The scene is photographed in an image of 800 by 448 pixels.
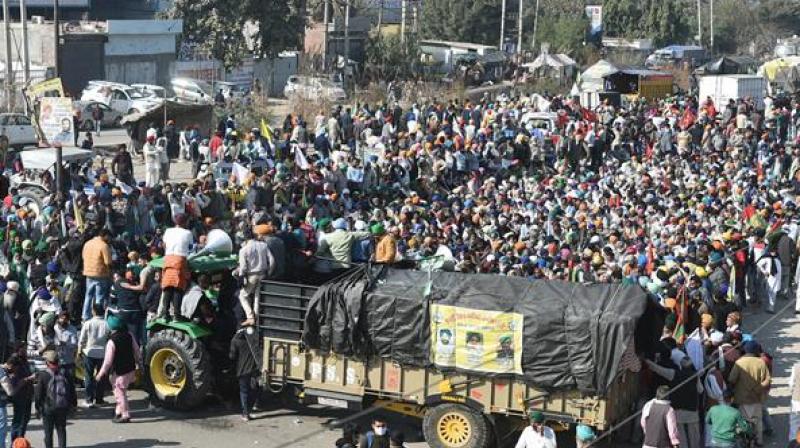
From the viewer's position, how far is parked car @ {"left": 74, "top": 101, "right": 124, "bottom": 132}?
41.5 meters

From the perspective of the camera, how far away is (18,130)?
36.7m

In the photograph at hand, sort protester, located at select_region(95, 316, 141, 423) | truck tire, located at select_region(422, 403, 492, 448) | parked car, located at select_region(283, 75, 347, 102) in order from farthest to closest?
parked car, located at select_region(283, 75, 347, 102) < protester, located at select_region(95, 316, 141, 423) < truck tire, located at select_region(422, 403, 492, 448)

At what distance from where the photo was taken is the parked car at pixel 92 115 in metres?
41.5

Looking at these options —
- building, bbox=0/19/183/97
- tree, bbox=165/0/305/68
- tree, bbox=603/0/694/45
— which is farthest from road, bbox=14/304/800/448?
tree, bbox=603/0/694/45

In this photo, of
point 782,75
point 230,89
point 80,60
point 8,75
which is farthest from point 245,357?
point 782,75

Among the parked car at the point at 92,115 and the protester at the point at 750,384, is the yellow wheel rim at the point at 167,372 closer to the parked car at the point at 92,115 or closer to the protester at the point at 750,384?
the protester at the point at 750,384

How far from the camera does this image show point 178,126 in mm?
34719

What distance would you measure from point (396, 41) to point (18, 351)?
51210mm

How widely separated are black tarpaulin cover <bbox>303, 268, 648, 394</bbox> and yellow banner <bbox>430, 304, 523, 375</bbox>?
0.07 m

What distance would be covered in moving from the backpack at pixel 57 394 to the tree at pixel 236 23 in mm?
43908

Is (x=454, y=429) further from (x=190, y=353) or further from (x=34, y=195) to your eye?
(x=34, y=195)

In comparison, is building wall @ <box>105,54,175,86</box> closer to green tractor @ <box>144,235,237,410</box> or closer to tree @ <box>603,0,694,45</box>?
tree @ <box>603,0,694,45</box>

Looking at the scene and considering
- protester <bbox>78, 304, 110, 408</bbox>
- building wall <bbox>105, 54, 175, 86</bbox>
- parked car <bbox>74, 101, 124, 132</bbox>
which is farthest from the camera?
building wall <bbox>105, 54, 175, 86</bbox>

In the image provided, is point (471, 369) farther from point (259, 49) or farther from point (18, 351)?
point (259, 49)
